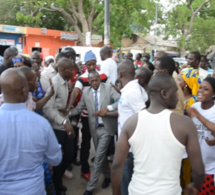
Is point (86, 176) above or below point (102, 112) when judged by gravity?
below

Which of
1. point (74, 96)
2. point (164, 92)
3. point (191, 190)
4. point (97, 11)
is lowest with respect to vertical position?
point (191, 190)

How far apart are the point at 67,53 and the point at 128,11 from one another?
13674 mm

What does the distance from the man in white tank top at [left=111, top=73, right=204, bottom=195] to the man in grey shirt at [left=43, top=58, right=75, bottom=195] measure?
1.55m

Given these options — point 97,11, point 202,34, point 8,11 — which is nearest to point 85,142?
point 97,11

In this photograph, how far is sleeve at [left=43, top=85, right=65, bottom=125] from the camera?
3289 millimetres

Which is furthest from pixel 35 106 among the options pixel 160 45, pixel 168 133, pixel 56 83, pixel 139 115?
pixel 160 45

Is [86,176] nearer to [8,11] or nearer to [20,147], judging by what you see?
[20,147]

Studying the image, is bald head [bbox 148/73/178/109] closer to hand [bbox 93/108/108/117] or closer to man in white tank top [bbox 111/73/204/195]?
man in white tank top [bbox 111/73/204/195]

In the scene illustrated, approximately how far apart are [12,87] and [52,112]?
1415mm

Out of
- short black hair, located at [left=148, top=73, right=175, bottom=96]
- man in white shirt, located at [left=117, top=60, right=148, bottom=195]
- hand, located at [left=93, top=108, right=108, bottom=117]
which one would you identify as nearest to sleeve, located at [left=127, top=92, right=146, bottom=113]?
man in white shirt, located at [left=117, top=60, right=148, bottom=195]

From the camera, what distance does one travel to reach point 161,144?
176 centimetres

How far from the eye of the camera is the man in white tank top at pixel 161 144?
69.3 inches

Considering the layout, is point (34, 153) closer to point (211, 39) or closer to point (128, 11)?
point (128, 11)

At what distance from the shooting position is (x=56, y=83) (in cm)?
337
